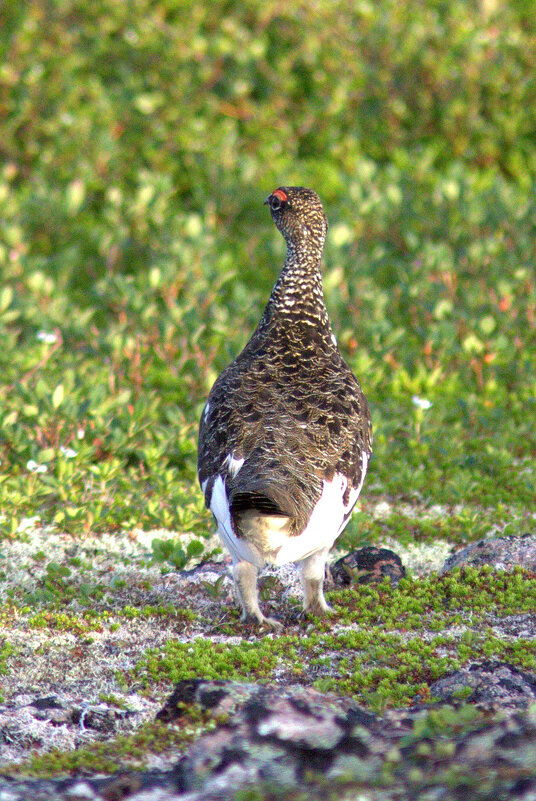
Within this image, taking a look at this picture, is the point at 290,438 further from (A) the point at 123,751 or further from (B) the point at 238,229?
(B) the point at 238,229

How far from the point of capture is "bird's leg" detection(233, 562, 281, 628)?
19.5ft

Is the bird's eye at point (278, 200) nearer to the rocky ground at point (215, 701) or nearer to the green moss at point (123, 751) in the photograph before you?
the rocky ground at point (215, 701)

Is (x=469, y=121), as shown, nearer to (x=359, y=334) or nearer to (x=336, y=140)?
(x=336, y=140)

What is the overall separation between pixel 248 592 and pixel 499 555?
5.35ft

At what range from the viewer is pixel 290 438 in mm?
5898

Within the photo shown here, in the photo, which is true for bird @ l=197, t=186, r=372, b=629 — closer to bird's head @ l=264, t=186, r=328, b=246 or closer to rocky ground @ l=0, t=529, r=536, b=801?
bird's head @ l=264, t=186, r=328, b=246

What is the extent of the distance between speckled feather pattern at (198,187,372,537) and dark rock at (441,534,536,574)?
90cm

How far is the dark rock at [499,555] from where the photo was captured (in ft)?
21.2

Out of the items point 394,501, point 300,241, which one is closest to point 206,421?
point 300,241

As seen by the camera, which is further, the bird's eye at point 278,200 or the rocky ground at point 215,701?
the bird's eye at point 278,200

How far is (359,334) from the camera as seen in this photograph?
397 inches

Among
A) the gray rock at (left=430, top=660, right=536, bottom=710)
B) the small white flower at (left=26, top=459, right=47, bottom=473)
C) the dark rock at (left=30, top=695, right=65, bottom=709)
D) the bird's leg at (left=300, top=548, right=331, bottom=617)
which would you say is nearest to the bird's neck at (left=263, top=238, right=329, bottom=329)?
the bird's leg at (left=300, top=548, right=331, bottom=617)

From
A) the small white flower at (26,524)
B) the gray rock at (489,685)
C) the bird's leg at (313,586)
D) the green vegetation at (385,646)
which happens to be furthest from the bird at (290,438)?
the small white flower at (26,524)

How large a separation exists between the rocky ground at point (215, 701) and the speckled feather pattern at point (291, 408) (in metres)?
0.75
